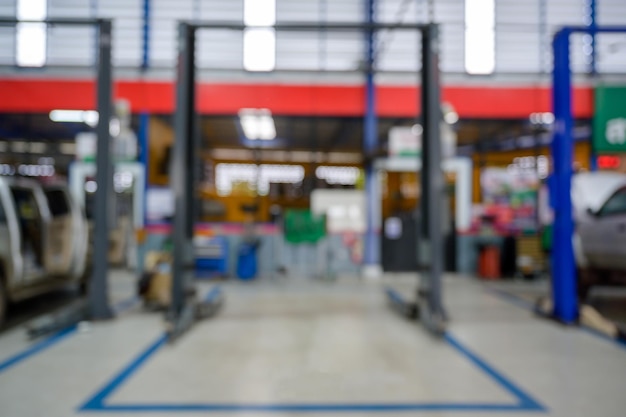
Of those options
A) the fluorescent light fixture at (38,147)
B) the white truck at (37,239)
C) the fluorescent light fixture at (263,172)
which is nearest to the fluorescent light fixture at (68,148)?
the fluorescent light fixture at (38,147)

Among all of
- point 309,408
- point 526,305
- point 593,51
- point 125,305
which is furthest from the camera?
point 593,51

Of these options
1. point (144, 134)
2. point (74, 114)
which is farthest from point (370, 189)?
point (74, 114)

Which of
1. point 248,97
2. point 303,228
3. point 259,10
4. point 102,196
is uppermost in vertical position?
point 259,10

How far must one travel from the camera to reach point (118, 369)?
3.63m

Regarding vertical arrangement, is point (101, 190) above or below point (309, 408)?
above

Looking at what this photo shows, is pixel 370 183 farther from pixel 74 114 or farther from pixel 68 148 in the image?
pixel 68 148

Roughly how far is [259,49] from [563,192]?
7.48m

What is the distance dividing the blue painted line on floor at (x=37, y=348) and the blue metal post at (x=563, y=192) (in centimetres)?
538

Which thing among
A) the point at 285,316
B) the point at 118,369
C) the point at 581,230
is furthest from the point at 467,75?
the point at 118,369

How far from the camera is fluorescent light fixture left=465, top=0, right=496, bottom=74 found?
10.7 m

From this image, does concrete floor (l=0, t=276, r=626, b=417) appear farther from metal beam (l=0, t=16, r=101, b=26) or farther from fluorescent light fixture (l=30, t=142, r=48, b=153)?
fluorescent light fixture (l=30, t=142, r=48, b=153)

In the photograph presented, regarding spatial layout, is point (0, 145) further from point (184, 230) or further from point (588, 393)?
point (588, 393)

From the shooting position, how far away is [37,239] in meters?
5.52

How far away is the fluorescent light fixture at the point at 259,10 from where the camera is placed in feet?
35.5
